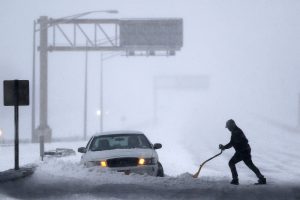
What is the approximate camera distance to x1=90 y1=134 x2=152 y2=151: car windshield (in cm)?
1572

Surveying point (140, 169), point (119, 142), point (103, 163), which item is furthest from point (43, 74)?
point (140, 169)

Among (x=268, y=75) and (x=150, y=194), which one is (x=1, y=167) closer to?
(x=150, y=194)

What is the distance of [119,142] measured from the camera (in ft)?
53.3

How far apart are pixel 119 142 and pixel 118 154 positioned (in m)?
1.71

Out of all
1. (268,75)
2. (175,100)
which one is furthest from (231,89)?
(175,100)

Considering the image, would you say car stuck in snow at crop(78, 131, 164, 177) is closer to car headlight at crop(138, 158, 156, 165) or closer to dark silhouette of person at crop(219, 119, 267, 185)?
car headlight at crop(138, 158, 156, 165)

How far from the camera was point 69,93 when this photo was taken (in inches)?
5950

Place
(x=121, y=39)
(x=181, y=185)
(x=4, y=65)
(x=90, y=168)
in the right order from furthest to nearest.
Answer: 1. (x=4, y=65)
2. (x=121, y=39)
3. (x=90, y=168)
4. (x=181, y=185)

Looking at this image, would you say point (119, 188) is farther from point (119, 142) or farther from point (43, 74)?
point (43, 74)

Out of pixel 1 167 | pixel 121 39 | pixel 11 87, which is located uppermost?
pixel 121 39

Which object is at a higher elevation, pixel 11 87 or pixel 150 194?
pixel 11 87

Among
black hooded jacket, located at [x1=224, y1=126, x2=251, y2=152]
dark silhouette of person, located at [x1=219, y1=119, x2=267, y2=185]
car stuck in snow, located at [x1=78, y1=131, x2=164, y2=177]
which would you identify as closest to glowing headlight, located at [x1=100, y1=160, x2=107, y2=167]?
car stuck in snow, located at [x1=78, y1=131, x2=164, y2=177]

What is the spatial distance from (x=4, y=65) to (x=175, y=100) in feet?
145

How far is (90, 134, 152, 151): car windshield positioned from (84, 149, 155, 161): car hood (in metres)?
0.56
